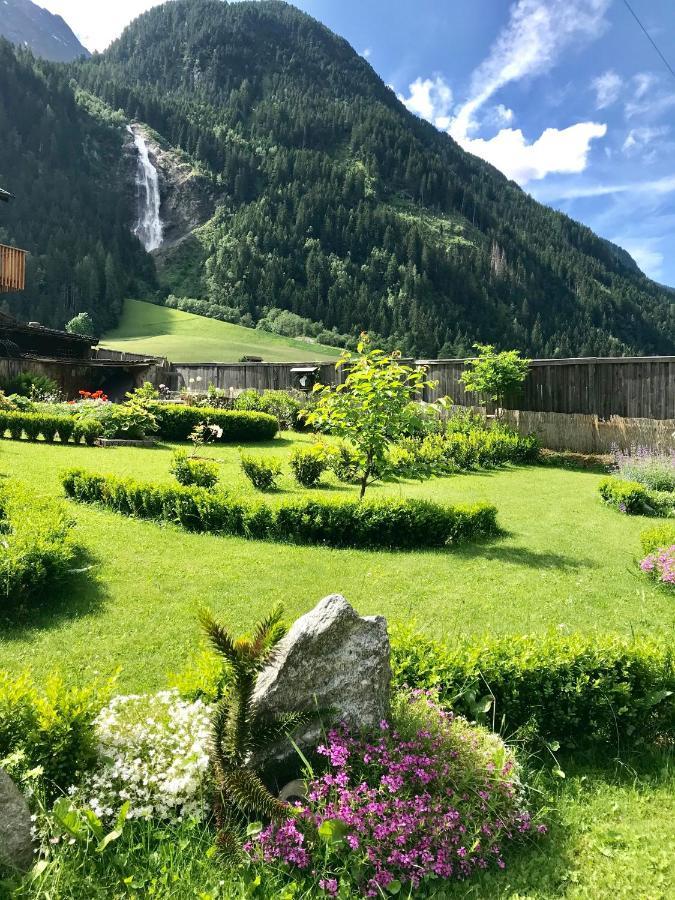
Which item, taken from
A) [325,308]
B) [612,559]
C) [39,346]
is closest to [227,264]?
[325,308]

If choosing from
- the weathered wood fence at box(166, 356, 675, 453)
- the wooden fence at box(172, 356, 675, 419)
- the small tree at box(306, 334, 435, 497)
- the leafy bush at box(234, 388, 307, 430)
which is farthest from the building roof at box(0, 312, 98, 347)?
the small tree at box(306, 334, 435, 497)

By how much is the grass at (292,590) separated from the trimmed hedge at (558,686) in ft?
1.77

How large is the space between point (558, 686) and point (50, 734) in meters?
3.32

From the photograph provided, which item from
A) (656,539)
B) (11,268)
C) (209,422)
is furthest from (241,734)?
(11,268)

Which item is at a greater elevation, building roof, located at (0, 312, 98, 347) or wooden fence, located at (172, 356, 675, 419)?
building roof, located at (0, 312, 98, 347)

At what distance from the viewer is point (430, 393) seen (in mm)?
21281

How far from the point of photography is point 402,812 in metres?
2.82

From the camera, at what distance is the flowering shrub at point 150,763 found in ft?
9.33

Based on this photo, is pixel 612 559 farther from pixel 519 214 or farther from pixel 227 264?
pixel 519 214

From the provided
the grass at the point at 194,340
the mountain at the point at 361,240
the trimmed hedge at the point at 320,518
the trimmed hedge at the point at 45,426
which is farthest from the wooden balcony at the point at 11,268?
the mountain at the point at 361,240

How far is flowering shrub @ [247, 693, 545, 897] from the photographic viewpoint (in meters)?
2.66

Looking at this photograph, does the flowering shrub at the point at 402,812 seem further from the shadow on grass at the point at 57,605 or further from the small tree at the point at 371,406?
the small tree at the point at 371,406

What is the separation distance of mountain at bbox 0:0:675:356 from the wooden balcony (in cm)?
7139

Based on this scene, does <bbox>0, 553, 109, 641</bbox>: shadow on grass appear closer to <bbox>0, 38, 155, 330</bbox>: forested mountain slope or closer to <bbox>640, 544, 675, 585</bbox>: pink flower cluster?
<bbox>640, 544, 675, 585</bbox>: pink flower cluster
